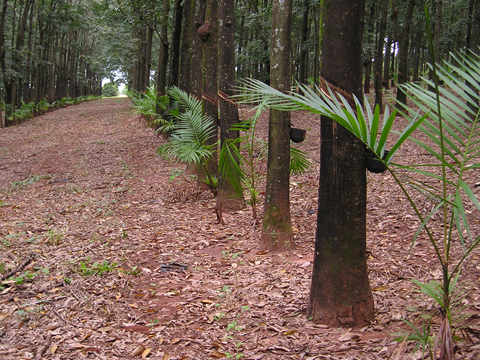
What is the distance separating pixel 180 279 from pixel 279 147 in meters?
1.83

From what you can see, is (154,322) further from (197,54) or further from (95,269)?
(197,54)

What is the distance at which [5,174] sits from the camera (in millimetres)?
9945

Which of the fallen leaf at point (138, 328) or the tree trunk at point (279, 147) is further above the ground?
the tree trunk at point (279, 147)

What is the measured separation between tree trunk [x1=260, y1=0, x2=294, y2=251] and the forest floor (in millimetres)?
259

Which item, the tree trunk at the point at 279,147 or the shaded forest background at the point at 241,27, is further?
the shaded forest background at the point at 241,27

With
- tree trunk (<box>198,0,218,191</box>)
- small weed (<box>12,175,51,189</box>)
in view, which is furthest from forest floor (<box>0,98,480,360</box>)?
tree trunk (<box>198,0,218,191</box>)

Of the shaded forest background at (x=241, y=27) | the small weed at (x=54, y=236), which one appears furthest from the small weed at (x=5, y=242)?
the shaded forest background at (x=241, y=27)

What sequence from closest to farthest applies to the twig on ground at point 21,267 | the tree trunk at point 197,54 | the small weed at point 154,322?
the small weed at point 154,322 → the twig on ground at point 21,267 → the tree trunk at point 197,54

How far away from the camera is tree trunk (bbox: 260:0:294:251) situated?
14.7 feet

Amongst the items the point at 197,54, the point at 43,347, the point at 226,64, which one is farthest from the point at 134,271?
the point at 197,54

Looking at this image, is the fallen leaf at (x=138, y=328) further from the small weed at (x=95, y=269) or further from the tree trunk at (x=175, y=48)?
the tree trunk at (x=175, y=48)

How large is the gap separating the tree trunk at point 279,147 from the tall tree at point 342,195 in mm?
1689

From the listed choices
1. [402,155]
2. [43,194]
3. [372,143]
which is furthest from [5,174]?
[372,143]

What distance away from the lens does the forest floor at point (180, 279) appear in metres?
2.88
